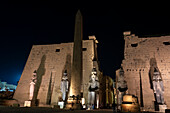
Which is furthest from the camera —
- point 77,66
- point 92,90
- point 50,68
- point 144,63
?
point 50,68

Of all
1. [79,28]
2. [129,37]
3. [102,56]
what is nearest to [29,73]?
[79,28]

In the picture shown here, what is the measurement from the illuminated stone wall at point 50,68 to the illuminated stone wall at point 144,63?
11.4 feet

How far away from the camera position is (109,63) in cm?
2950

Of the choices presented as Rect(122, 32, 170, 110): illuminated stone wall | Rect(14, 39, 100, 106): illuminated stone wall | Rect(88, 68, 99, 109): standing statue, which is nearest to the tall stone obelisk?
Rect(88, 68, 99, 109): standing statue

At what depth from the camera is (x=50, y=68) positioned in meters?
16.2

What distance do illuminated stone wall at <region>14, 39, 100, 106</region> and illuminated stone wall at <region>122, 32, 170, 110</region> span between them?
348 cm

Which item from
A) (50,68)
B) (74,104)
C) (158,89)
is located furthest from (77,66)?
(50,68)

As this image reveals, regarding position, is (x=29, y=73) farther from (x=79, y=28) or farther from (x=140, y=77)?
(x=140, y=77)

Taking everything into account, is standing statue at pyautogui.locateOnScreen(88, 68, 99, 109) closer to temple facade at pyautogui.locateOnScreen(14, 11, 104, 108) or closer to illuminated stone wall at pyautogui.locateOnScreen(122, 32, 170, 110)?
temple facade at pyautogui.locateOnScreen(14, 11, 104, 108)

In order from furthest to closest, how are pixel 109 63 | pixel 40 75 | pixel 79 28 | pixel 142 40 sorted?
1. pixel 109 63
2. pixel 40 75
3. pixel 142 40
4. pixel 79 28

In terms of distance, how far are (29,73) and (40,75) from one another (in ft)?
4.65

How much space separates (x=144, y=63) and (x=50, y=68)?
31.6ft

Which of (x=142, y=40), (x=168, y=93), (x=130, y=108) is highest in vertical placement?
(x=142, y=40)

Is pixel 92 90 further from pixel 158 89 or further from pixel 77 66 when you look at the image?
pixel 158 89
